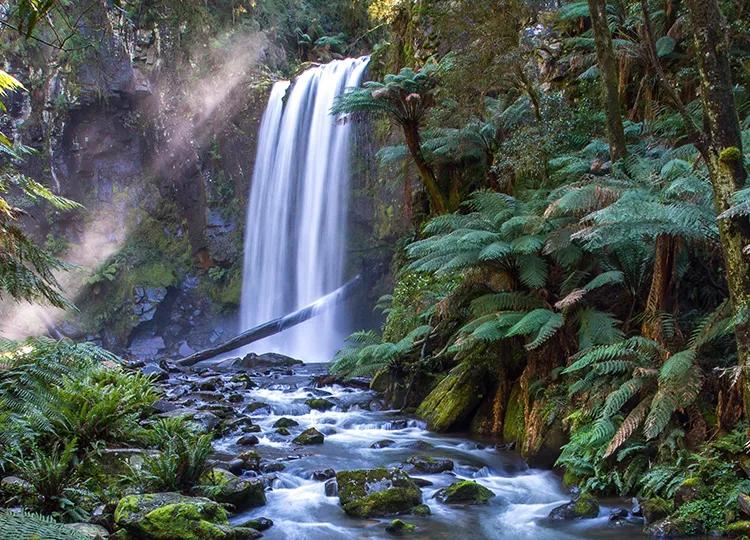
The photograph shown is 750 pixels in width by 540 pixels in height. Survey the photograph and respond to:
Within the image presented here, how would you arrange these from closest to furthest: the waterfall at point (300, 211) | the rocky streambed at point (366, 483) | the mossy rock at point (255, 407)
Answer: the rocky streambed at point (366, 483) → the mossy rock at point (255, 407) → the waterfall at point (300, 211)

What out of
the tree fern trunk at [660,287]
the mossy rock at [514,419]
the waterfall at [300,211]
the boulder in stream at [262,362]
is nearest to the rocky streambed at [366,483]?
the mossy rock at [514,419]

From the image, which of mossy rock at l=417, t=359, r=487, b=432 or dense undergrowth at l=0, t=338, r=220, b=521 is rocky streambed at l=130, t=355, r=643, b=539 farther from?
dense undergrowth at l=0, t=338, r=220, b=521

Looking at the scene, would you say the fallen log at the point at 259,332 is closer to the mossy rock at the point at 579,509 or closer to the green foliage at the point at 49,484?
the green foliage at the point at 49,484

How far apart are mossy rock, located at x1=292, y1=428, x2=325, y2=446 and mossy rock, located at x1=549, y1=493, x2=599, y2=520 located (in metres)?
3.54

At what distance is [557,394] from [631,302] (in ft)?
4.19

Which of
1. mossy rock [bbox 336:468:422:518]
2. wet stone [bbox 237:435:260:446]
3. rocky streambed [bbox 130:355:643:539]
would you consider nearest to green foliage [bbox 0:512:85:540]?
rocky streambed [bbox 130:355:643:539]

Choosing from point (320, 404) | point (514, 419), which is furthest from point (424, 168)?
point (514, 419)

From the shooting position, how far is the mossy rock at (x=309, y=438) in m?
8.33

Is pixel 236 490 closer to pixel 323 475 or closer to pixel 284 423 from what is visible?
pixel 323 475

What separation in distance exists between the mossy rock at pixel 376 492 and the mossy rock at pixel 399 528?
1.24 feet

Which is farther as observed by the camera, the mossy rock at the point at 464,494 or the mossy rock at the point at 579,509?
the mossy rock at the point at 464,494

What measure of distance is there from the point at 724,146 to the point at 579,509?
9.81 feet

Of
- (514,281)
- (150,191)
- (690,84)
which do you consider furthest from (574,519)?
(150,191)

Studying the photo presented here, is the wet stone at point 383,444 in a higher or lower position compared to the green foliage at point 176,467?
lower
